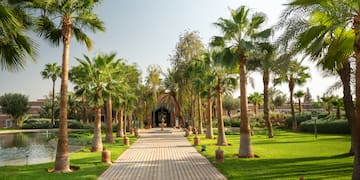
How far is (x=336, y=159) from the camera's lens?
1448 centimetres

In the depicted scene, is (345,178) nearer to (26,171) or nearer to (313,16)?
(313,16)

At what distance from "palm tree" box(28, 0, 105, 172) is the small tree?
6224 centimetres

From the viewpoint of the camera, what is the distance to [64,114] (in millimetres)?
13625

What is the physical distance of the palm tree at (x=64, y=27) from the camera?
526 inches

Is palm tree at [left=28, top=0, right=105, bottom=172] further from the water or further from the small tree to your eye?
the small tree

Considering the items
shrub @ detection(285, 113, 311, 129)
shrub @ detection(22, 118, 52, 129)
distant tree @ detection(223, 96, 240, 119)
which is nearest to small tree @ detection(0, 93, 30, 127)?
shrub @ detection(22, 118, 52, 129)

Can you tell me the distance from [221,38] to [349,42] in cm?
846

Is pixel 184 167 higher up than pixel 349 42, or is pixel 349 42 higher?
pixel 349 42

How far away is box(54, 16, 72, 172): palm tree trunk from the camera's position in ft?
43.8

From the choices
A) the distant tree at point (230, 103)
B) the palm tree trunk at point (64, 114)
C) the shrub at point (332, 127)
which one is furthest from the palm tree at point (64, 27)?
the distant tree at point (230, 103)

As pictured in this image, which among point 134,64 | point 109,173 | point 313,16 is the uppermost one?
point 134,64

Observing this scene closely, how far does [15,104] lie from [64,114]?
207ft

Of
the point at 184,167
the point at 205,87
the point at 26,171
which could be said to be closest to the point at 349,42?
the point at 184,167

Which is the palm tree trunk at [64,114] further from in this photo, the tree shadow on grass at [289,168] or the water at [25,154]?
the tree shadow on grass at [289,168]
